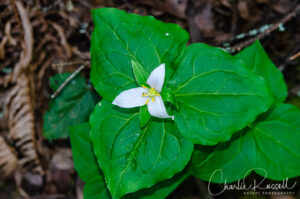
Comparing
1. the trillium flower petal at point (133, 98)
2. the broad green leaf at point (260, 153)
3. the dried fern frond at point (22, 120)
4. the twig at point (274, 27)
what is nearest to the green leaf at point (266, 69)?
the broad green leaf at point (260, 153)

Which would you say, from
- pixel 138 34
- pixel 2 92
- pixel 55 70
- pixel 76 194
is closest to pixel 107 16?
pixel 138 34

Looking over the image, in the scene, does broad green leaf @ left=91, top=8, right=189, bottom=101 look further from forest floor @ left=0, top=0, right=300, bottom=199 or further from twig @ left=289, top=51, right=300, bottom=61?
twig @ left=289, top=51, right=300, bottom=61

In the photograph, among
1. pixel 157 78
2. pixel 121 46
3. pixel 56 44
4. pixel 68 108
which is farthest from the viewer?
pixel 56 44

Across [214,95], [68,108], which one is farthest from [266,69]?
[68,108]

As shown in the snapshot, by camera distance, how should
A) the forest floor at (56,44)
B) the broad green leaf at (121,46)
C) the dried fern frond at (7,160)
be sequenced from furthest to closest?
the dried fern frond at (7,160) < the forest floor at (56,44) < the broad green leaf at (121,46)

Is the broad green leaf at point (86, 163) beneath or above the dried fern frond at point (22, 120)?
above

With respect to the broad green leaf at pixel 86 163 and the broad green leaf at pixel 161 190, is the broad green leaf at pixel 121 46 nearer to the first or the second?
the broad green leaf at pixel 86 163

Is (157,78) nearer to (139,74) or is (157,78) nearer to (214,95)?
(139,74)
